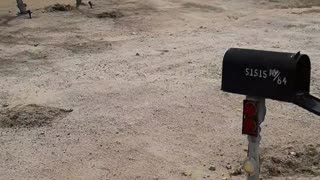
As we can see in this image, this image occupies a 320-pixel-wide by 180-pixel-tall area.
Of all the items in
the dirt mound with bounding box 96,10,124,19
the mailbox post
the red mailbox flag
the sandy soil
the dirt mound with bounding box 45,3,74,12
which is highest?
the mailbox post

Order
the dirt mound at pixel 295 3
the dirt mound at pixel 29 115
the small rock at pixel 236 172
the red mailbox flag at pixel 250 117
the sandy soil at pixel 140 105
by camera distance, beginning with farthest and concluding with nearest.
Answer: the dirt mound at pixel 295 3 → the dirt mound at pixel 29 115 → the sandy soil at pixel 140 105 → the small rock at pixel 236 172 → the red mailbox flag at pixel 250 117

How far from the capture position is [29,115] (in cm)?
573

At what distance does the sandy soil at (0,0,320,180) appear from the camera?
15.1ft

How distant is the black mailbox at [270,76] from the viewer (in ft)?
8.75

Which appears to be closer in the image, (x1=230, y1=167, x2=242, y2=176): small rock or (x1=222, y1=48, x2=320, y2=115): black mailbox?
(x1=222, y1=48, x2=320, y2=115): black mailbox

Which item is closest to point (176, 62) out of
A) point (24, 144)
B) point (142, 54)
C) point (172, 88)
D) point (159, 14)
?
point (142, 54)

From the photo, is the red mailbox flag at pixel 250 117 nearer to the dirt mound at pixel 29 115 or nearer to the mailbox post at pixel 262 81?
the mailbox post at pixel 262 81

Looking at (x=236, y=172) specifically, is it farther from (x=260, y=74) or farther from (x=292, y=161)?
(x=260, y=74)

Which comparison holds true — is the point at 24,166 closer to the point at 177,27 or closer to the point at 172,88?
the point at 172,88

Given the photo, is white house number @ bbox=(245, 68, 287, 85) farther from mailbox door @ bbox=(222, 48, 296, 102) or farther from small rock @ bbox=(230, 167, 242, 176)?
small rock @ bbox=(230, 167, 242, 176)

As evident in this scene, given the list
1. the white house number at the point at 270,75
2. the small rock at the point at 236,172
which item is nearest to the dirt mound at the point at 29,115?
the small rock at the point at 236,172

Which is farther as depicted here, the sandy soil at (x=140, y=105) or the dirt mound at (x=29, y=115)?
the dirt mound at (x=29, y=115)

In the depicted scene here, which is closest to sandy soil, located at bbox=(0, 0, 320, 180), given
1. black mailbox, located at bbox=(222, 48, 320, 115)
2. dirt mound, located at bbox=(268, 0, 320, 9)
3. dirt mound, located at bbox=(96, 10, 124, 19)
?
dirt mound, located at bbox=(96, 10, 124, 19)

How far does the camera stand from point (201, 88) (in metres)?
6.56
